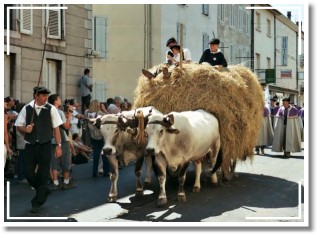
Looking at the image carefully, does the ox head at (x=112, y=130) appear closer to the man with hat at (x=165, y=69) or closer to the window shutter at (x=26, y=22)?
the man with hat at (x=165, y=69)

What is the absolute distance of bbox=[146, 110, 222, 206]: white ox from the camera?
28.9 feet

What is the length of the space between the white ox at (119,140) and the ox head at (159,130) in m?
0.37

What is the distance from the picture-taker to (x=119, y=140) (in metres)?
9.40

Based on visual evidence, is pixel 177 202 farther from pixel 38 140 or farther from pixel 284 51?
pixel 284 51

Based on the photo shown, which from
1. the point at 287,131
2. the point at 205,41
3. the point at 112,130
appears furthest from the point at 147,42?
the point at 112,130

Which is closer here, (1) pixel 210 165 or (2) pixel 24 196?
(2) pixel 24 196

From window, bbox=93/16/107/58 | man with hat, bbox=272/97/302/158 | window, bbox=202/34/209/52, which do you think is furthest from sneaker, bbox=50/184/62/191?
window, bbox=202/34/209/52

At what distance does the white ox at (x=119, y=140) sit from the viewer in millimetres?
9203

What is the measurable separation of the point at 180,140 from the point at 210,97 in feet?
4.76

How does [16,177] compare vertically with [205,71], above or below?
below
